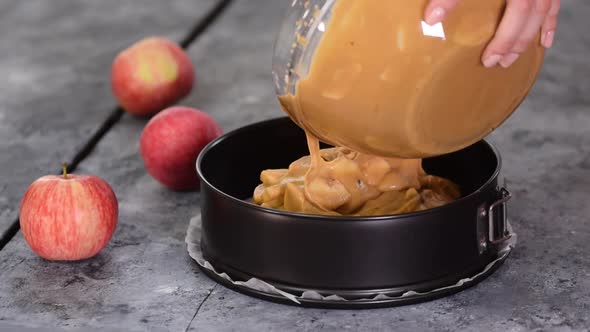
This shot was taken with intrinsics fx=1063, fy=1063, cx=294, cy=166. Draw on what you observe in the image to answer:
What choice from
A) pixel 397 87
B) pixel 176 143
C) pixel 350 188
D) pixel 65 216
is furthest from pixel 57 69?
pixel 397 87

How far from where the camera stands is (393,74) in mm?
1503

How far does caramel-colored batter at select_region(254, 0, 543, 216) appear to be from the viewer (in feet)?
4.90

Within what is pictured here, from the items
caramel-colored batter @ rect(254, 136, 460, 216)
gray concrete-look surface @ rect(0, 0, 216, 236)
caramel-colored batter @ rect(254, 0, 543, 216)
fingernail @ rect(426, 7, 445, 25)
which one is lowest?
gray concrete-look surface @ rect(0, 0, 216, 236)

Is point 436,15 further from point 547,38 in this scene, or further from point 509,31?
point 547,38

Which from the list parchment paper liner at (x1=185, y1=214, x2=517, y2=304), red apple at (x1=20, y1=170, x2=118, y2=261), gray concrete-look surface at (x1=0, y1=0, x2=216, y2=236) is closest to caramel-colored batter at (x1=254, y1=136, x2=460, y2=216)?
parchment paper liner at (x1=185, y1=214, x2=517, y2=304)

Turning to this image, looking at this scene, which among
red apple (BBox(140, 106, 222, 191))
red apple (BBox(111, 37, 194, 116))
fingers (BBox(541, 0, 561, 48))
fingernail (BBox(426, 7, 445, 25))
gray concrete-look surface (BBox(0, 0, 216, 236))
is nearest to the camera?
fingernail (BBox(426, 7, 445, 25))

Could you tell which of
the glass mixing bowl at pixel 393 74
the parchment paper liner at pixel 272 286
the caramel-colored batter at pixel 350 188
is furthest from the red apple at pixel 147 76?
the glass mixing bowl at pixel 393 74

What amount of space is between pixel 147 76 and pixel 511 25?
1.21 metres

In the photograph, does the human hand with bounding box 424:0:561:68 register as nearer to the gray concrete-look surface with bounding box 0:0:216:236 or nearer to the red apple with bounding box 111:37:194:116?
the gray concrete-look surface with bounding box 0:0:216:236

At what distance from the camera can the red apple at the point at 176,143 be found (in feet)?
6.79

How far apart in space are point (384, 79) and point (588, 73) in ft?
4.58

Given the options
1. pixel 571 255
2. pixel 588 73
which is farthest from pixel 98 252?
pixel 588 73

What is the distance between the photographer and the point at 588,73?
2748 millimetres

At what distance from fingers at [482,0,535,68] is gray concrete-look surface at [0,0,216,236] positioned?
97cm
